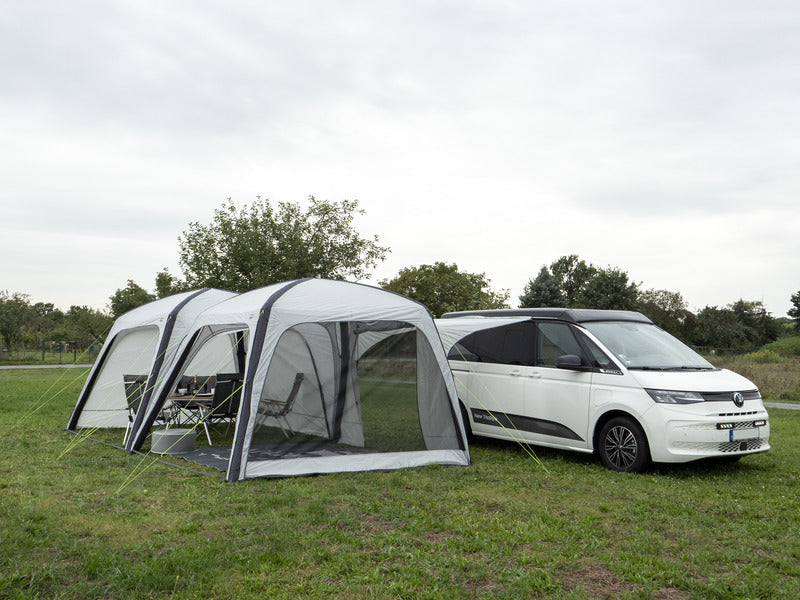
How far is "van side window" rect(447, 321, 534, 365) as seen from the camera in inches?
353

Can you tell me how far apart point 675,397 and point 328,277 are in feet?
71.6

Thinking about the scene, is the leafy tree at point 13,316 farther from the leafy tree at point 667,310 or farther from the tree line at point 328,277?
the leafy tree at point 667,310

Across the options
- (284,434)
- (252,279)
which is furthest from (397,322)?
(252,279)

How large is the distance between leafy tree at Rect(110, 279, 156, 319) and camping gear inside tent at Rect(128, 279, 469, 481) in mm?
38970

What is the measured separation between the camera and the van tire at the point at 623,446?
752 cm

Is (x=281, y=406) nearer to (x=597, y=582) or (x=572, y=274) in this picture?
(x=597, y=582)

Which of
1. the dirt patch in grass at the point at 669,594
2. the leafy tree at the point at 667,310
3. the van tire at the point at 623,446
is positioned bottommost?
the dirt patch in grass at the point at 669,594

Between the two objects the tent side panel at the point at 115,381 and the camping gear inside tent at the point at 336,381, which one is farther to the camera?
the tent side panel at the point at 115,381

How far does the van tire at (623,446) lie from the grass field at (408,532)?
0.21 meters

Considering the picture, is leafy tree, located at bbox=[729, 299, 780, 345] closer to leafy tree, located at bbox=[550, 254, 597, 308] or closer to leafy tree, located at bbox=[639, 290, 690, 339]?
leafy tree, located at bbox=[639, 290, 690, 339]

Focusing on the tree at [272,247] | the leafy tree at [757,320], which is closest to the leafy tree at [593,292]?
the leafy tree at [757,320]

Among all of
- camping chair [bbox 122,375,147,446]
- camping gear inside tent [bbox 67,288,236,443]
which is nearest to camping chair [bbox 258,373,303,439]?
camping gear inside tent [bbox 67,288,236,443]

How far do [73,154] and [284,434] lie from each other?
9.37 metres

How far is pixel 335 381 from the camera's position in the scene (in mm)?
8914
